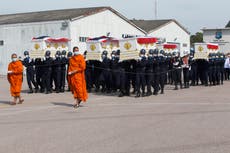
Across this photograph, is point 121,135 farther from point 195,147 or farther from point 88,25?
point 88,25

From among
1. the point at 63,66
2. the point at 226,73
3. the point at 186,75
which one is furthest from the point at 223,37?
the point at 63,66

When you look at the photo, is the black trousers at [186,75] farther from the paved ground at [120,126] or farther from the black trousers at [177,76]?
the paved ground at [120,126]

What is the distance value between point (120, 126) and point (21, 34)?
26605mm

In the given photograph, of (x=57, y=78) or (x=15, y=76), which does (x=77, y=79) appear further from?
(x=57, y=78)

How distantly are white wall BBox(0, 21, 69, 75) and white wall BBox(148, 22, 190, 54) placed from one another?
604 inches

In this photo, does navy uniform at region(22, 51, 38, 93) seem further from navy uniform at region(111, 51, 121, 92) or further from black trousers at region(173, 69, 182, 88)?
black trousers at region(173, 69, 182, 88)

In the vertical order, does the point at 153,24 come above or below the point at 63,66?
above

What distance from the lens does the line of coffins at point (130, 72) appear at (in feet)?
57.7

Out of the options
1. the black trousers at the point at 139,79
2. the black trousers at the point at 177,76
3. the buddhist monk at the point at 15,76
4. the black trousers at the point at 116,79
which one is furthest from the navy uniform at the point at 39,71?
the black trousers at the point at 177,76

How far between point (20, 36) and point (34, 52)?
630 inches

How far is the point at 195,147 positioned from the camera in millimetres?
7910

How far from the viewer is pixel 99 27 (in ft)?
116

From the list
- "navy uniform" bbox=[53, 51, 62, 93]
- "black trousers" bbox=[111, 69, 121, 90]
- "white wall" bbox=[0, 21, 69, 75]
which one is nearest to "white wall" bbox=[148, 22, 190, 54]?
"white wall" bbox=[0, 21, 69, 75]

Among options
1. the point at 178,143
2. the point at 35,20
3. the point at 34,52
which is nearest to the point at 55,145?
the point at 178,143
